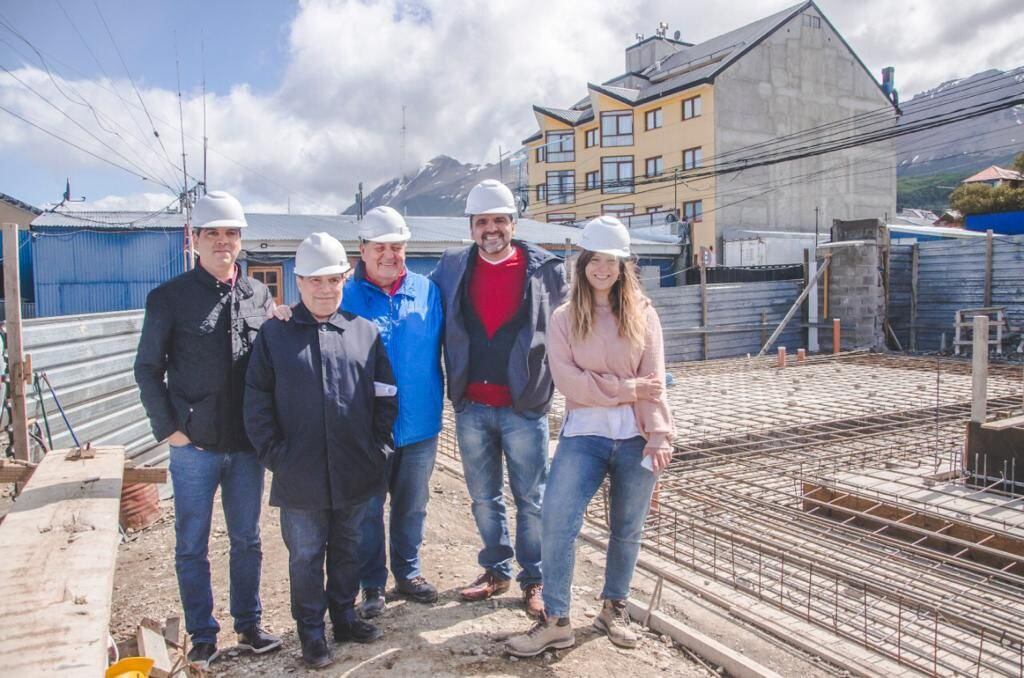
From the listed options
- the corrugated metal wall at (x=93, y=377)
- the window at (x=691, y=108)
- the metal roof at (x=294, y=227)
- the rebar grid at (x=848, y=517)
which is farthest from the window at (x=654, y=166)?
the corrugated metal wall at (x=93, y=377)

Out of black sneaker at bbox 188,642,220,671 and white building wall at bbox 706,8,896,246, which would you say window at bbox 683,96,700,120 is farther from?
black sneaker at bbox 188,642,220,671

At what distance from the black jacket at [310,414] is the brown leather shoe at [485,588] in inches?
31.5

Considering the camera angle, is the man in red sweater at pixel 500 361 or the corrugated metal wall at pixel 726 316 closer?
the man in red sweater at pixel 500 361

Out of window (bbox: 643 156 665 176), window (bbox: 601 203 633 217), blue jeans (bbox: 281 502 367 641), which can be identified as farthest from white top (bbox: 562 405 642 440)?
window (bbox: 601 203 633 217)

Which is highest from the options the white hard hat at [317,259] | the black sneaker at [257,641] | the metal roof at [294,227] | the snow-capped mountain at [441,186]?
the snow-capped mountain at [441,186]

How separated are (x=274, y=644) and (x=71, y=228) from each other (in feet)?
51.3

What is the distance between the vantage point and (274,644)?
2.97 m

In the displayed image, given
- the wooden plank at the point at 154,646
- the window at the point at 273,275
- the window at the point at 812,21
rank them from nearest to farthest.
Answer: the wooden plank at the point at 154,646
the window at the point at 273,275
the window at the point at 812,21

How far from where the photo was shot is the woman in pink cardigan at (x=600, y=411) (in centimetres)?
288

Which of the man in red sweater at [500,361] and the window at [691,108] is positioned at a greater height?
the window at [691,108]

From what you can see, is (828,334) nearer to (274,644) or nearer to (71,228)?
(274,644)

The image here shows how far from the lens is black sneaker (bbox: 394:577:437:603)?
339cm

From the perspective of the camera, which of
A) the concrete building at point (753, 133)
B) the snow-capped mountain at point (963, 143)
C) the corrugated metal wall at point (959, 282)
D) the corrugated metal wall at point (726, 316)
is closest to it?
the corrugated metal wall at point (959, 282)

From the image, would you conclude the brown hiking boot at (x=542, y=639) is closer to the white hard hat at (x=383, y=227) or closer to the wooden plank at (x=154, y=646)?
the wooden plank at (x=154, y=646)
